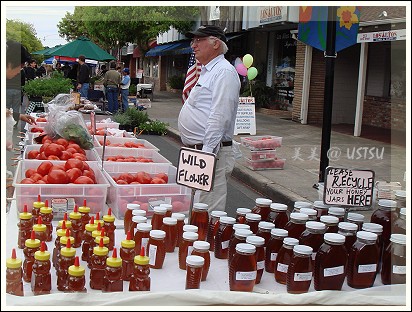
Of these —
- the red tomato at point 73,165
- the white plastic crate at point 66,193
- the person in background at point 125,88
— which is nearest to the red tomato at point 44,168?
the red tomato at point 73,165

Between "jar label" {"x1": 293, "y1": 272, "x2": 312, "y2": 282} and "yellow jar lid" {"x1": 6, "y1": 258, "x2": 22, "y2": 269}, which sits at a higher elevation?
"yellow jar lid" {"x1": 6, "y1": 258, "x2": 22, "y2": 269}

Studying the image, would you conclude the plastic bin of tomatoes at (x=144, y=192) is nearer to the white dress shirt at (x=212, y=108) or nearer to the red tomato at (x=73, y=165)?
the red tomato at (x=73, y=165)

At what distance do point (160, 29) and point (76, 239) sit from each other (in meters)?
16.2

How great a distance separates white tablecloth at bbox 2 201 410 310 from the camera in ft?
7.46

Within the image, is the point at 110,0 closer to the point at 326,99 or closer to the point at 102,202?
the point at 102,202

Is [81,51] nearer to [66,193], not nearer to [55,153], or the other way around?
[55,153]

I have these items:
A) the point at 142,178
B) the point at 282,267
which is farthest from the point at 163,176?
the point at 282,267

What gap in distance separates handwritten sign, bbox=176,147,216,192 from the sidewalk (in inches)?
113

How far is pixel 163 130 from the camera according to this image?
14133 mm

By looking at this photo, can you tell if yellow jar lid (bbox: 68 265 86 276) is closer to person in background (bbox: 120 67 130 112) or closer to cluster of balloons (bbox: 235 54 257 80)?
cluster of balloons (bbox: 235 54 257 80)

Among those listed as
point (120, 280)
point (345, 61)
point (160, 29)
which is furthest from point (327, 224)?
point (160, 29)

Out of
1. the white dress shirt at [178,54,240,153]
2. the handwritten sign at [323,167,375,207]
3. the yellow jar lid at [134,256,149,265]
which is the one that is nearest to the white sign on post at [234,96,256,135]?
the white dress shirt at [178,54,240,153]

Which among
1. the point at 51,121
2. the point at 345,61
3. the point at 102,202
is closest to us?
the point at 102,202

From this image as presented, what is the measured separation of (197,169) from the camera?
10.8ft
